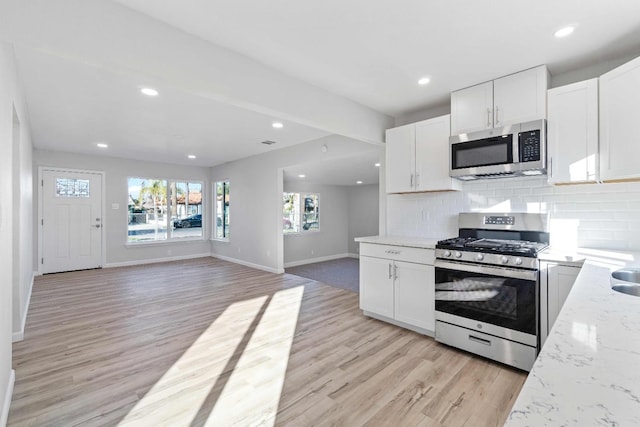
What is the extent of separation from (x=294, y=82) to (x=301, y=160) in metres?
→ 2.65

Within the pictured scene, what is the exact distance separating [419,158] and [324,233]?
5.29 metres

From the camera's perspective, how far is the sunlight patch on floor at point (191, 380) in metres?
1.90

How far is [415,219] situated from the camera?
3721 millimetres

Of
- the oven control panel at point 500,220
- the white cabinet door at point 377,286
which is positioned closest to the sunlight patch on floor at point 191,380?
the white cabinet door at point 377,286

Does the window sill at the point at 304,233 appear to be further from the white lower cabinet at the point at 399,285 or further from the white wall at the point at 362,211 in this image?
the white lower cabinet at the point at 399,285

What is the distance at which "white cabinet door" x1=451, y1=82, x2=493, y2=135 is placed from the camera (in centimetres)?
287

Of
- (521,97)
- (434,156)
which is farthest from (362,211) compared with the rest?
(521,97)

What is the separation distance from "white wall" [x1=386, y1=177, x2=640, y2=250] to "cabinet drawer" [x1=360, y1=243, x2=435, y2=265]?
2.07ft

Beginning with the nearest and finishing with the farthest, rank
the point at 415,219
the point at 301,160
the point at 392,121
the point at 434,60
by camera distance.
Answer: the point at 434,60
the point at 415,219
the point at 392,121
the point at 301,160

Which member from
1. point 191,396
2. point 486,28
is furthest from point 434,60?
point 191,396

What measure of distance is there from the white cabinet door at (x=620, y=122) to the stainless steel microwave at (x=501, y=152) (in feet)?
1.24

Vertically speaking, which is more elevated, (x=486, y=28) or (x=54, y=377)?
(x=486, y=28)

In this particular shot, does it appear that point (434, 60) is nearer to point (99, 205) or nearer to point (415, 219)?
point (415, 219)

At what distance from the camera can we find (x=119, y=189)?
6.93 m
